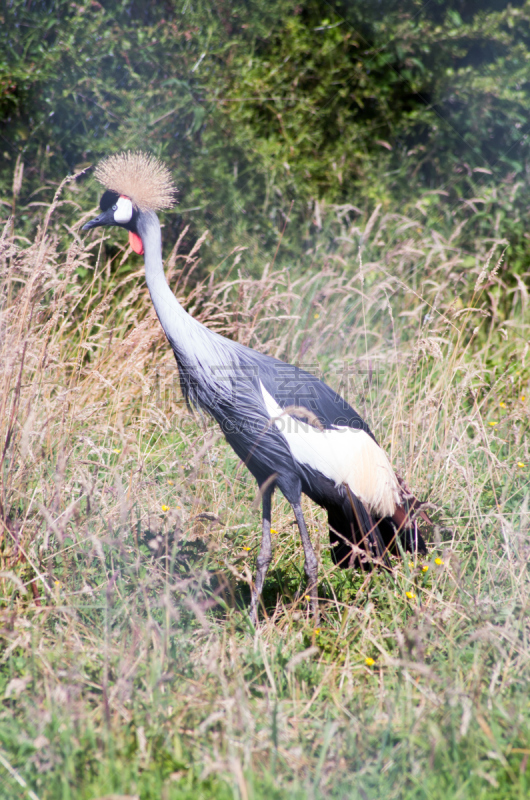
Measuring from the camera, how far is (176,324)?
2268 mm

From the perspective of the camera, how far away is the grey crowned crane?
2.31 metres

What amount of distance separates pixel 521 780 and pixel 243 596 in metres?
1.29

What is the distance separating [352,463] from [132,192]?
1340 millimetres

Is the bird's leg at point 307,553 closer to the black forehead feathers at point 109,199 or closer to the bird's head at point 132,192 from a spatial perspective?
the bird's head at point 132,192

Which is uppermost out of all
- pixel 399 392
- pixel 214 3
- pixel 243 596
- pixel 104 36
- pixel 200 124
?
pixel 214 3

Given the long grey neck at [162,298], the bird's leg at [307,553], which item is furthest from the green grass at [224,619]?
the long grey neck at [162,298]

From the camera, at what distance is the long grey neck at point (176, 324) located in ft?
7.40

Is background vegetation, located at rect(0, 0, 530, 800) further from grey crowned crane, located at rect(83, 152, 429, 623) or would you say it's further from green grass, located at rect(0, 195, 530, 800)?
grey crowned crane, located at rect(83, 152, 429, 623)

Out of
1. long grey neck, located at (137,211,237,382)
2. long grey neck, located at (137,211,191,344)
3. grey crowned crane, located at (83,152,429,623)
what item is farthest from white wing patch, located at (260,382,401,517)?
long grey neck, located at (137,211,191,344)

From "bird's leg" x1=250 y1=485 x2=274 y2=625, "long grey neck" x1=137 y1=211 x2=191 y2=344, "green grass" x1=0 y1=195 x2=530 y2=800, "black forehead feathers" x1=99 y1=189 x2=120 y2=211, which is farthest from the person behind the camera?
"black forehead feathers" x1=99 y1=189 x2=120 y2=211

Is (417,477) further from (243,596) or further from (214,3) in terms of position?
(214,3)

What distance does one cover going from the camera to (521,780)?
1.45 m

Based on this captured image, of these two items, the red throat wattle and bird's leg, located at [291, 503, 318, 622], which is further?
the red throat wattle

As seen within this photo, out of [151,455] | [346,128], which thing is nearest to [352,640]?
[151,455]
